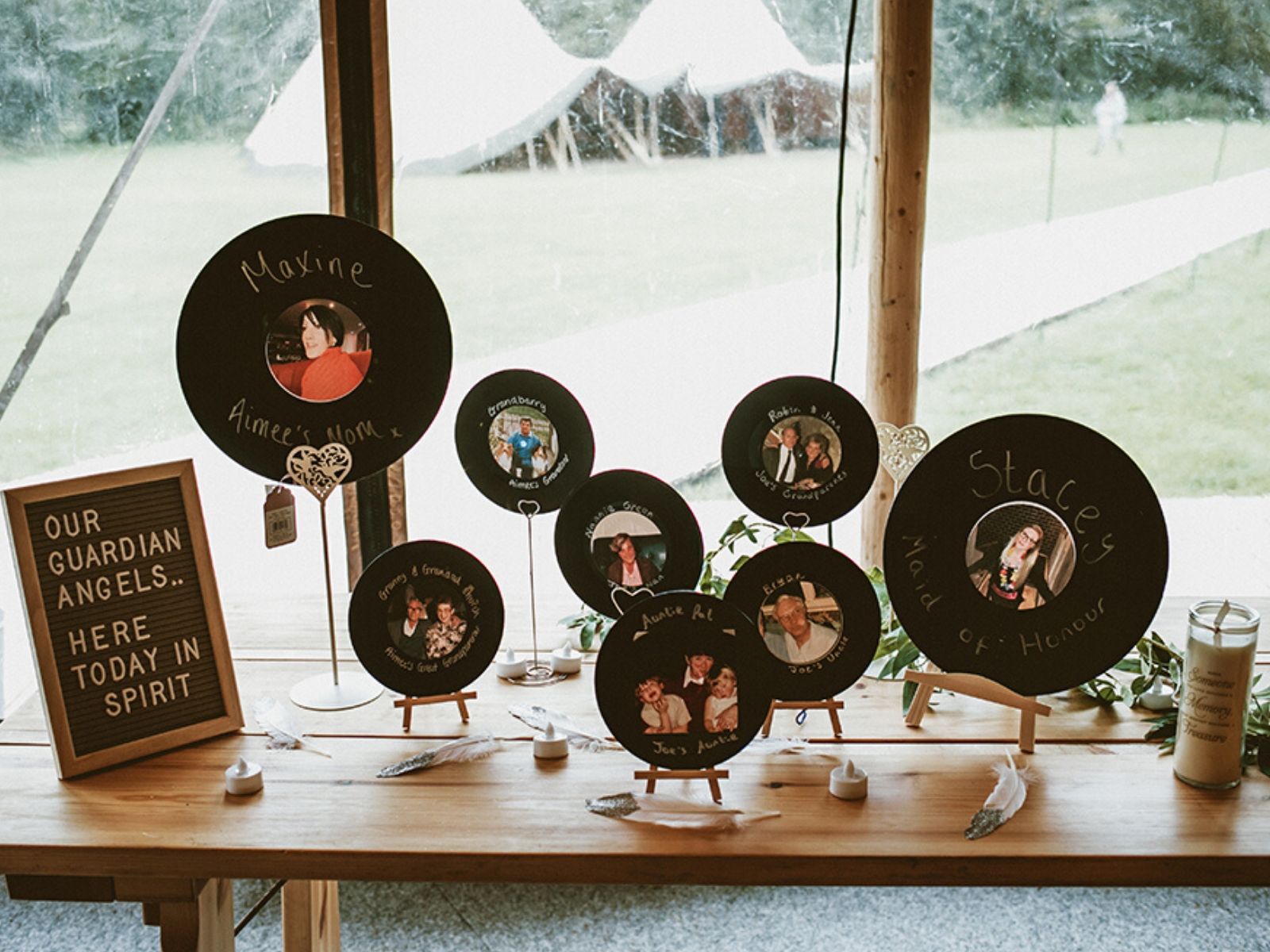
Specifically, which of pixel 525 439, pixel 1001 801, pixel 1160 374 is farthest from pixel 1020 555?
pixel 1160 374

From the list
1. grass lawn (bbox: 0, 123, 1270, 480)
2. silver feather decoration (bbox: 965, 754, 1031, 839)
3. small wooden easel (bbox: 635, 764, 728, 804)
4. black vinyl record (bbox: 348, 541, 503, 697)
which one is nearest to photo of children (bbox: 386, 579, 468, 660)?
black vinyl record (bbox: 348, 541, 503, 697)

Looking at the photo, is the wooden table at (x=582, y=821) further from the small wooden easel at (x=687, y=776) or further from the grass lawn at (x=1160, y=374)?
the grass lawn at (x=1160, y=374)

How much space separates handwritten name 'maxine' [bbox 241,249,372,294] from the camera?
1.52 meters

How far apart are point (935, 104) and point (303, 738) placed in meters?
1.77

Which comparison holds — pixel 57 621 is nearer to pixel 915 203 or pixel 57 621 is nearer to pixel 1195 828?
pixel 1195 828

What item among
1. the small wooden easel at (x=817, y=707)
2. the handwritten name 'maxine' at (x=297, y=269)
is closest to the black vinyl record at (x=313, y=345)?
the handwritten name 'maxine' at (x=297, y=269)

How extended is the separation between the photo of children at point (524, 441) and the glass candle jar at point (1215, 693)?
841 mm

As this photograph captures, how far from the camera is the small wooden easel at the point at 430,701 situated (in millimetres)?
1514

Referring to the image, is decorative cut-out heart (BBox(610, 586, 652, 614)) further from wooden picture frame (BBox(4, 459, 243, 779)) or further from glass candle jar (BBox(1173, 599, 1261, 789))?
glass candle jar (BBox(1173, 599, 1261, 789))

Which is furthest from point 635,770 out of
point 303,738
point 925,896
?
point 925,896

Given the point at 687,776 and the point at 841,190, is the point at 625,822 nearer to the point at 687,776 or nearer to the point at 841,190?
the point at 687,776

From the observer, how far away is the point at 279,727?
4.92ft

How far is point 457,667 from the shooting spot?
153 cm

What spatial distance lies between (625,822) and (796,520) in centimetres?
48
